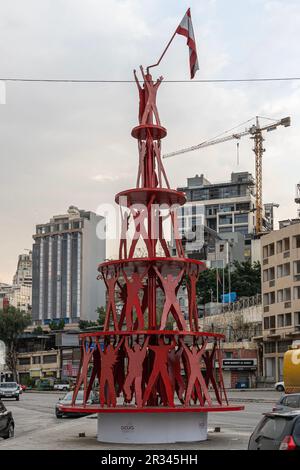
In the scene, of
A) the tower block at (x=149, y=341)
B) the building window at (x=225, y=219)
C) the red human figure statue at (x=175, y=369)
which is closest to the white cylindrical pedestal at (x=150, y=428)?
the tower block at (x=149, y=341)

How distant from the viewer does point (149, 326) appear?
74.4 feet

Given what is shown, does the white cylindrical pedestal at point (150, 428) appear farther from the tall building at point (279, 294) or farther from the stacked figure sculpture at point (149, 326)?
the tall building at point (279, 294)

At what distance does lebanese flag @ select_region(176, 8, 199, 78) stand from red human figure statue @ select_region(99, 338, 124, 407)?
968 cm

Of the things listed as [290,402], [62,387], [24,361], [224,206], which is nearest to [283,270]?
[62,387]

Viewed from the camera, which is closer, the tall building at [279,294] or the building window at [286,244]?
the tall building at [279,294]

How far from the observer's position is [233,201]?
156875 mm

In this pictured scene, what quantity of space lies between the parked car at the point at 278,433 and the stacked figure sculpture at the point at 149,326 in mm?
7740

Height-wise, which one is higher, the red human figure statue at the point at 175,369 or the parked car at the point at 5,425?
the red human figure statue at the point at 175,369

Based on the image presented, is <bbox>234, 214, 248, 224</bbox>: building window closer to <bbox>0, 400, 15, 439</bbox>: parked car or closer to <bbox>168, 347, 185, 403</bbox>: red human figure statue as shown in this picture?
<bbox>0, 400, 15, 439</bbox>: parked car

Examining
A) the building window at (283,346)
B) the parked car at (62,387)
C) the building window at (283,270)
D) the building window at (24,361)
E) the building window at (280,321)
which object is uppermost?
the building window at (283,270)

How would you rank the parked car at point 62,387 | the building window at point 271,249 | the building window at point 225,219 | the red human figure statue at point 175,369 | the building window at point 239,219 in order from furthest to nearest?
the building window at point 225,219 < the building window at point 239,219 < the parked car at point 62,387 < the building window at point 271,249 < the red human figure statue at point 175,369

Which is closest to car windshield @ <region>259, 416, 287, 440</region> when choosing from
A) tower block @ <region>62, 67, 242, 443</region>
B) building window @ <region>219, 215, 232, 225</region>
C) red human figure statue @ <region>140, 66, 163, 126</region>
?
tower block @ <region>62, 67, 242, 443</region>

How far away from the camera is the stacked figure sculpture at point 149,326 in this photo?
69.9ft

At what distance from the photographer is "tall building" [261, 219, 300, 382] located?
72875 millimetres
